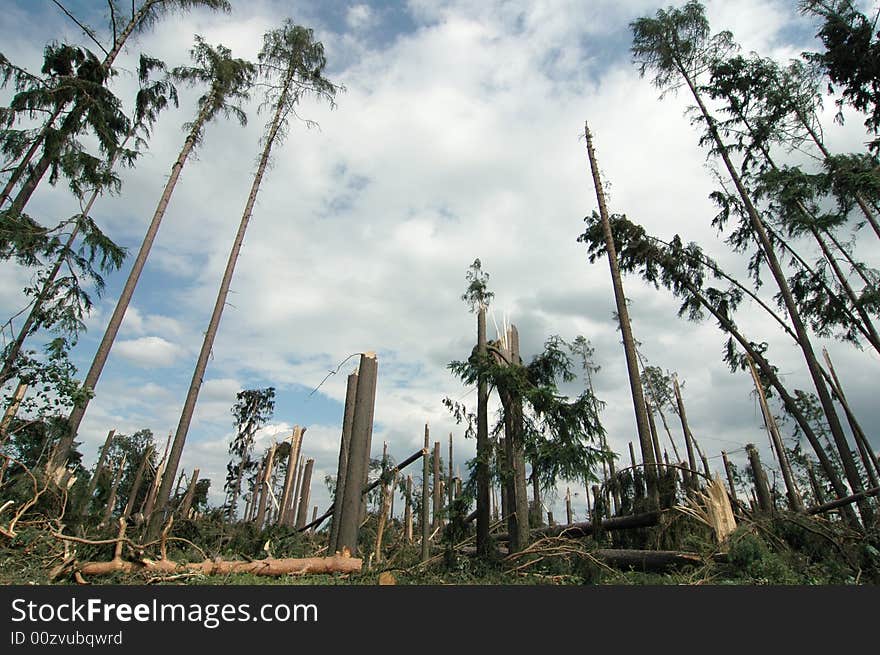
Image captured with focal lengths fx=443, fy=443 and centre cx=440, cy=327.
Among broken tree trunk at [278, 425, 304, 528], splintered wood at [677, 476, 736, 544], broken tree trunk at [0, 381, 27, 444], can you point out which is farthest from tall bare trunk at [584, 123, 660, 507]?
broken tree trunk at [278, 425, 304, 528]

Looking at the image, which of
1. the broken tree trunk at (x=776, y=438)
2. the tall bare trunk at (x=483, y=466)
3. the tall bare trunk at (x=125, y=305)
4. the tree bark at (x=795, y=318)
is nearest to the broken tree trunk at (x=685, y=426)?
the broken tree trunk at (x=776, y=438)

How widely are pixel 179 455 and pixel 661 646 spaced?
35.5 ft

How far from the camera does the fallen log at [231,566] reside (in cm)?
532

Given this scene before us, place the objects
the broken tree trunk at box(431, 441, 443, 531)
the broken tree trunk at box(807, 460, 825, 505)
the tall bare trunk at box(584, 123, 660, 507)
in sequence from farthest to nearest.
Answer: the broken tree trunk at box(807, 460, 825, 505), the broken tree trunk at box(431, 441, 443, 531), the tall bare trunk at box(584, 123, 660, 507)

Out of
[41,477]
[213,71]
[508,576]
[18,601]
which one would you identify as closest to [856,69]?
[508,576]

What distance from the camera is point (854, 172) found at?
10.8 meters

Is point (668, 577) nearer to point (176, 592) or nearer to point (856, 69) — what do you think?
point (176, 592)

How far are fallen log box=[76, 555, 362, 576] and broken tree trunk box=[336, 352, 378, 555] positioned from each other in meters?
0.29

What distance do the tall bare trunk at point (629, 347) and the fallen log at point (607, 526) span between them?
0.43 meters

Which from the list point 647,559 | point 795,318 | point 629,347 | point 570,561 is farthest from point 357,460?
point 795,318

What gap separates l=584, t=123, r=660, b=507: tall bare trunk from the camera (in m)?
9.83

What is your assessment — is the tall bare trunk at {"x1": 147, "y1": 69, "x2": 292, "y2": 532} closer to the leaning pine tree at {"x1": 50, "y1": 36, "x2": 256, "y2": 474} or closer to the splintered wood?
the leaning pine tree at {"x1": 50, "y1": 36, "x2": 256, "y2": 474}

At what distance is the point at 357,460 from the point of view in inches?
258

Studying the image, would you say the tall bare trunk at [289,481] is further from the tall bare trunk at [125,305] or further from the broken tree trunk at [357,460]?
the broken tree trunk at [357,460]
